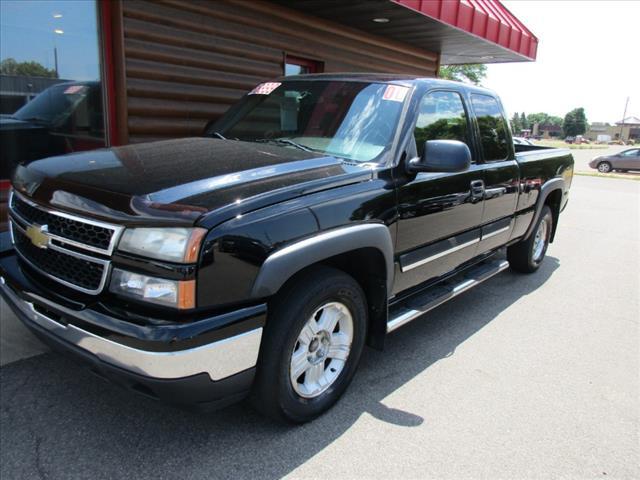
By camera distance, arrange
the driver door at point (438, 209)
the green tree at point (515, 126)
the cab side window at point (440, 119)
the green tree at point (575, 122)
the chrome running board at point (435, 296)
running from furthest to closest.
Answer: the green tree at point (575, 122), the green tree at point (515, 126), the cab side window at point (440, 119), the chrome running board at point (435, 296), the driver door at point (438, 209)

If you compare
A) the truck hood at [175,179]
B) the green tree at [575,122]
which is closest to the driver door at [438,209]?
the truck hood at [175,179]

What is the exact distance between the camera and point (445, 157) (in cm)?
300

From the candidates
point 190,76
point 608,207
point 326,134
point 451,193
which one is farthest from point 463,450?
point 608,207

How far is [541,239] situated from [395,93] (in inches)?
137

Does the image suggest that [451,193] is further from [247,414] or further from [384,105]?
[247,414]

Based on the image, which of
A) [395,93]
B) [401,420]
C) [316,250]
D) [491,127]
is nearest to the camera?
[316,250]

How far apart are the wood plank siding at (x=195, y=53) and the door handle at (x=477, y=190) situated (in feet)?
12.9

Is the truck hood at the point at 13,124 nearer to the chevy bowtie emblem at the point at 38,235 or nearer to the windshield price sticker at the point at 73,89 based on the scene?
the windshield price sticker at the point at 73,89

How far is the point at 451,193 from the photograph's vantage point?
3553mm

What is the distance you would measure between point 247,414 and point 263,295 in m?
0.95

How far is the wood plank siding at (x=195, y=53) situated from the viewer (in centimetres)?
567

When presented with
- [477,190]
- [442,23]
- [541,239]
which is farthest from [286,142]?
[442,23]

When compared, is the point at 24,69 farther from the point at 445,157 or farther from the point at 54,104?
the point at 445,157

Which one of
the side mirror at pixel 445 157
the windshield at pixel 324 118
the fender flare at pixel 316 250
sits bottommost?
the fender flare at pixel 316 250
